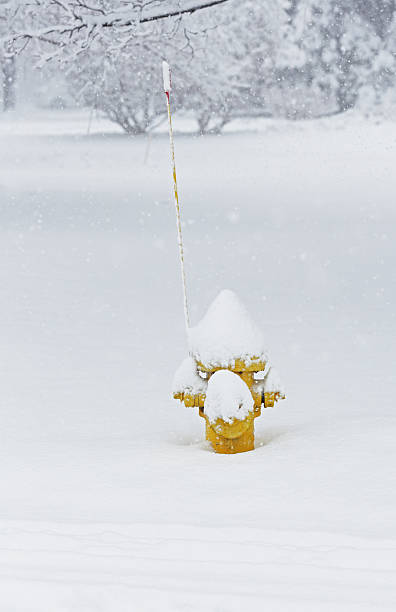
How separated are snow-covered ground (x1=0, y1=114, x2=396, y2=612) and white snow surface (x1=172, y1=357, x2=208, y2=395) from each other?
0.30m

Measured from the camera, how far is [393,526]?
3.41 m

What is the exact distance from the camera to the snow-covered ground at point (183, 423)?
298 centimetres

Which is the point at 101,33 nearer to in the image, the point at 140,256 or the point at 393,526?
the point at 140,256

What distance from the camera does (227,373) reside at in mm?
4340

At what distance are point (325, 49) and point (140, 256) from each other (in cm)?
3574

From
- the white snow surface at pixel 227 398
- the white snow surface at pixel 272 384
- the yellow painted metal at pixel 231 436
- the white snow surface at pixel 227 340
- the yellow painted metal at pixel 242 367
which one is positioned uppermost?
the white snow surface at pixel 227 340

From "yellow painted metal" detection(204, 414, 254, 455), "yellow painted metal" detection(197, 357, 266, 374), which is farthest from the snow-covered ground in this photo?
"yellow painted metal" detection(197, 357, 266, 374)

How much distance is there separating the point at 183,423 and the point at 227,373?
1.40m

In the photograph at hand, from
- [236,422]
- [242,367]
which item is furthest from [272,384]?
[236,422]

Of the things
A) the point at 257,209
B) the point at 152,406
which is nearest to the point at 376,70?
the point at 257,209

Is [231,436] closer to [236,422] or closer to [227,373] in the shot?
[236,422]

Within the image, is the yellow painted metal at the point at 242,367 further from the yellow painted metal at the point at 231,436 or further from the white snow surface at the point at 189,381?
the yellow painted metal at the point at 231,436

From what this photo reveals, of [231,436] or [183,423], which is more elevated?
[183,423]

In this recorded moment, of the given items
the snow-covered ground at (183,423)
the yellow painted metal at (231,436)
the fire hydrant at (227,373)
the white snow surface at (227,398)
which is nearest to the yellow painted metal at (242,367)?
the fire hydrant at (227,373)
